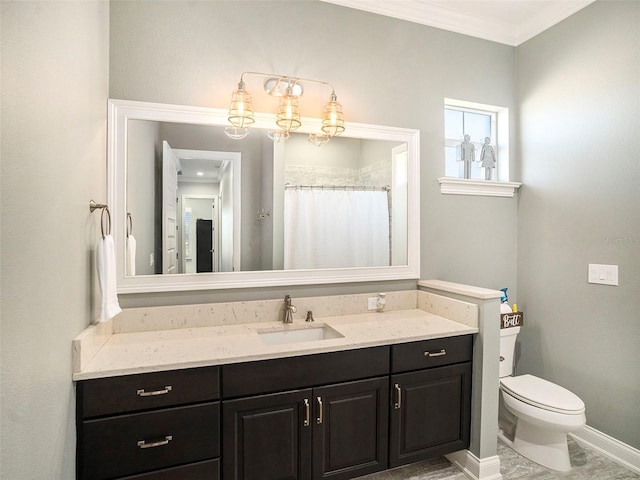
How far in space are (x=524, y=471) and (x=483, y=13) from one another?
3126 mm

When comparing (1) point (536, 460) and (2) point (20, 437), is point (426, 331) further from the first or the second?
(2) point (20, 437)

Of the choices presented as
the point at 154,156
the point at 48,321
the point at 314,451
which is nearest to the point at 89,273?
the point at 48,321

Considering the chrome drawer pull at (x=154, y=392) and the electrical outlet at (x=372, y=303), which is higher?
the electrical outlet at (x=372, y=303)

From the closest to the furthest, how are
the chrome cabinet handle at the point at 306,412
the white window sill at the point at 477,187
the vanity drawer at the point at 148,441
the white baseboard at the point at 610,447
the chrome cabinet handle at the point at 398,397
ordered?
the vanity drawer at the point at 148,441
the chrome cabinet handle at the point at 306,412
the chrome cabinet handle at the point at 398,397
the white baseboard at the point at 610,447
the white window sill at the point at 477,187

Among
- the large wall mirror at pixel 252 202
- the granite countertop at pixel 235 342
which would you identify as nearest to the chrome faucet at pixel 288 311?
the granite countertop at pixel 235 342

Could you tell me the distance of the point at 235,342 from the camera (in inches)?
70.6

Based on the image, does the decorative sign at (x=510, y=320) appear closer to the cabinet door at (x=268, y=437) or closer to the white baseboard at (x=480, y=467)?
the white baseboard at (x=480, y=467)

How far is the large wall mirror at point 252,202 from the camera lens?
1.95m

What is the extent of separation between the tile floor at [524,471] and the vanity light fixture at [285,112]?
2.10 meters

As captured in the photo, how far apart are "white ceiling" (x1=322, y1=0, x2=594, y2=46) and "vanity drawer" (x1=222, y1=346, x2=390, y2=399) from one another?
7.32 ft

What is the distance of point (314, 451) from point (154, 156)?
1.78 m

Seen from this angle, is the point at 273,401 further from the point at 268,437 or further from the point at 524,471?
the point at 524,471

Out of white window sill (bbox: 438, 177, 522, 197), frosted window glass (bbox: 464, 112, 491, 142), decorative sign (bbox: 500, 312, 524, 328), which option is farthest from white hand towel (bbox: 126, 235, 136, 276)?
frosted window glass (bbox: 464, 112, 491, 142)

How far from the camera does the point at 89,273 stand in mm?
1624
